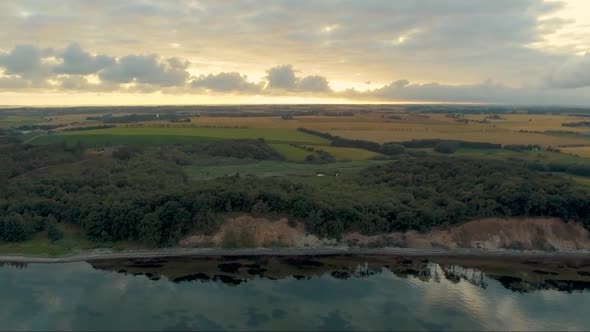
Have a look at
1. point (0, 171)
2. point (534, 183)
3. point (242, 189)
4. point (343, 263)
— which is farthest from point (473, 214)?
point (0, 171)

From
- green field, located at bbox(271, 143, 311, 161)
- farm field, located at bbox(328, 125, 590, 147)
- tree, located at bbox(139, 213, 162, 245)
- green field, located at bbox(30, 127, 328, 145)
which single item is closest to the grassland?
tree, located at bbox(139, 213, 162, 245)

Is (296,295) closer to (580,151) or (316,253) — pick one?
(316,253)

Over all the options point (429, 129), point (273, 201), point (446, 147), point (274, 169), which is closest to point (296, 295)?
point (273, 201)

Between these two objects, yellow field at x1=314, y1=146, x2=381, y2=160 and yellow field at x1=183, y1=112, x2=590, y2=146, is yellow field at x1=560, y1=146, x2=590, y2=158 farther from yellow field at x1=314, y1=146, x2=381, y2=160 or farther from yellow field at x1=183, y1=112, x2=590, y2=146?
yellow field at x1=314, y1=146, x2=381, y2=160

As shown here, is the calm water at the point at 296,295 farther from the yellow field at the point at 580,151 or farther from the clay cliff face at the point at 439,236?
the yellow field at the point at 580,151

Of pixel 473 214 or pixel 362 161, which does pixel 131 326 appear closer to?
pixel 473 214
